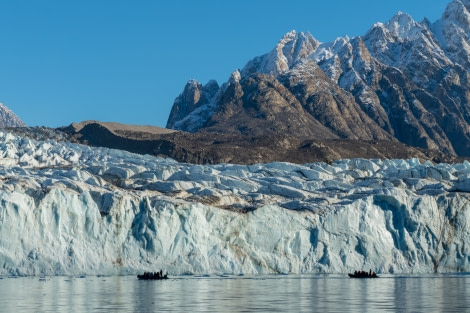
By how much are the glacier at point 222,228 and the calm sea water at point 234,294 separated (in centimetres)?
409

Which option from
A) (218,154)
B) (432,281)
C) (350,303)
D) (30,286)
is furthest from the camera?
(218,154)

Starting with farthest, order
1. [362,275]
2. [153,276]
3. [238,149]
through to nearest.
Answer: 1. [238,149]
2. [362,275]
3. [153,276]

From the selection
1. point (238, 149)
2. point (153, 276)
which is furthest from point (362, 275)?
point (238, 149)

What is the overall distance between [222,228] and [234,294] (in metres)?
26.4

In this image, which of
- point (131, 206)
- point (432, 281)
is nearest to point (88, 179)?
point (131, 206)

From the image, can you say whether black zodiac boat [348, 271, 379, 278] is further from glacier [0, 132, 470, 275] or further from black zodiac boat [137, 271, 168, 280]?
black zodiac boat [137, 271, 168, 280]

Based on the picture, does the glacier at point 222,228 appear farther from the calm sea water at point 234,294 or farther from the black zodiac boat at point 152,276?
the black zodiac boat at point 152,276

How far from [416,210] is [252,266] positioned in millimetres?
17815

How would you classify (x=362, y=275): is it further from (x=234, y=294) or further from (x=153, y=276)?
(x=234, y=294)

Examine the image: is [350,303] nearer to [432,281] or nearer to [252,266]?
[432,281]

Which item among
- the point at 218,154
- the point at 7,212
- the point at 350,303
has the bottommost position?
the point at 350,303

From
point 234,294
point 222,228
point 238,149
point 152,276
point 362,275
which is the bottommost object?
point 234,294

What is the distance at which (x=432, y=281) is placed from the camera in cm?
7000

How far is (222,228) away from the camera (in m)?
80.3
